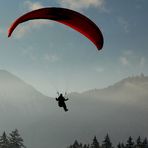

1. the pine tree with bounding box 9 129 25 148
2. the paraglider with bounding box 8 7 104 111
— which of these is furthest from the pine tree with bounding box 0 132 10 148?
the paraglider with bounding box 8 7 104 111

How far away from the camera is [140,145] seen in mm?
73000

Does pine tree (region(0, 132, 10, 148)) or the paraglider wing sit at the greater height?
pine tree (region(0, 132, 10, 148))

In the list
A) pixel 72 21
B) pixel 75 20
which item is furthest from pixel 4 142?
pixel 75 20

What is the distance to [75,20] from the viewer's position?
26.0 m

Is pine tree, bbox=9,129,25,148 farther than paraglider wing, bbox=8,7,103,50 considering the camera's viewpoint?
Yes

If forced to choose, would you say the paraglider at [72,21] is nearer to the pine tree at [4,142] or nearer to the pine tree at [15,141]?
the pine tree at [15,141]

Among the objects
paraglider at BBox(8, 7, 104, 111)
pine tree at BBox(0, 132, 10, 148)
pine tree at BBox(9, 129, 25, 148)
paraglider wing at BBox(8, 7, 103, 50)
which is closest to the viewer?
paraglider at BBox(8, 7, 104, 111)

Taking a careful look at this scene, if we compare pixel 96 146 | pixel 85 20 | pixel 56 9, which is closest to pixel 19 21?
pixel 56 9

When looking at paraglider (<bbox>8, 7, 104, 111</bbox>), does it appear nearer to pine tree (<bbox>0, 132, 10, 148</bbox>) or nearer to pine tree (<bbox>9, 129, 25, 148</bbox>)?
pine tree (<bbox>9, 129, 25, 148</bbox>)

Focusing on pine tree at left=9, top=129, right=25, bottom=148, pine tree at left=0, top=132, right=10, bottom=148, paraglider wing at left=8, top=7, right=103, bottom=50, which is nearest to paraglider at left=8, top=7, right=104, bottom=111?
paraglider wing at left=8, top=7, right=103, bottom=50

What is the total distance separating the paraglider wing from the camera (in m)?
25.4

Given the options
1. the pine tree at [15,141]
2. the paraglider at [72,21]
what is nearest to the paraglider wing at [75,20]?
the paraglider at [72,21]

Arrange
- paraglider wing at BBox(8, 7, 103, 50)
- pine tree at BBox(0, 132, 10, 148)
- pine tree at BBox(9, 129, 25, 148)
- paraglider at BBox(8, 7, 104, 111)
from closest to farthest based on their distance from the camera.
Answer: paraglider at BBox(8, 7, 104, 111) < paraglider wing at BBox(8, 7, 103, 50) < pine tree at BBox(0, 132, 10, 148) < pine tree at BBox(9, 129, 25, 148)

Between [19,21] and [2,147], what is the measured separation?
38.5 metres
